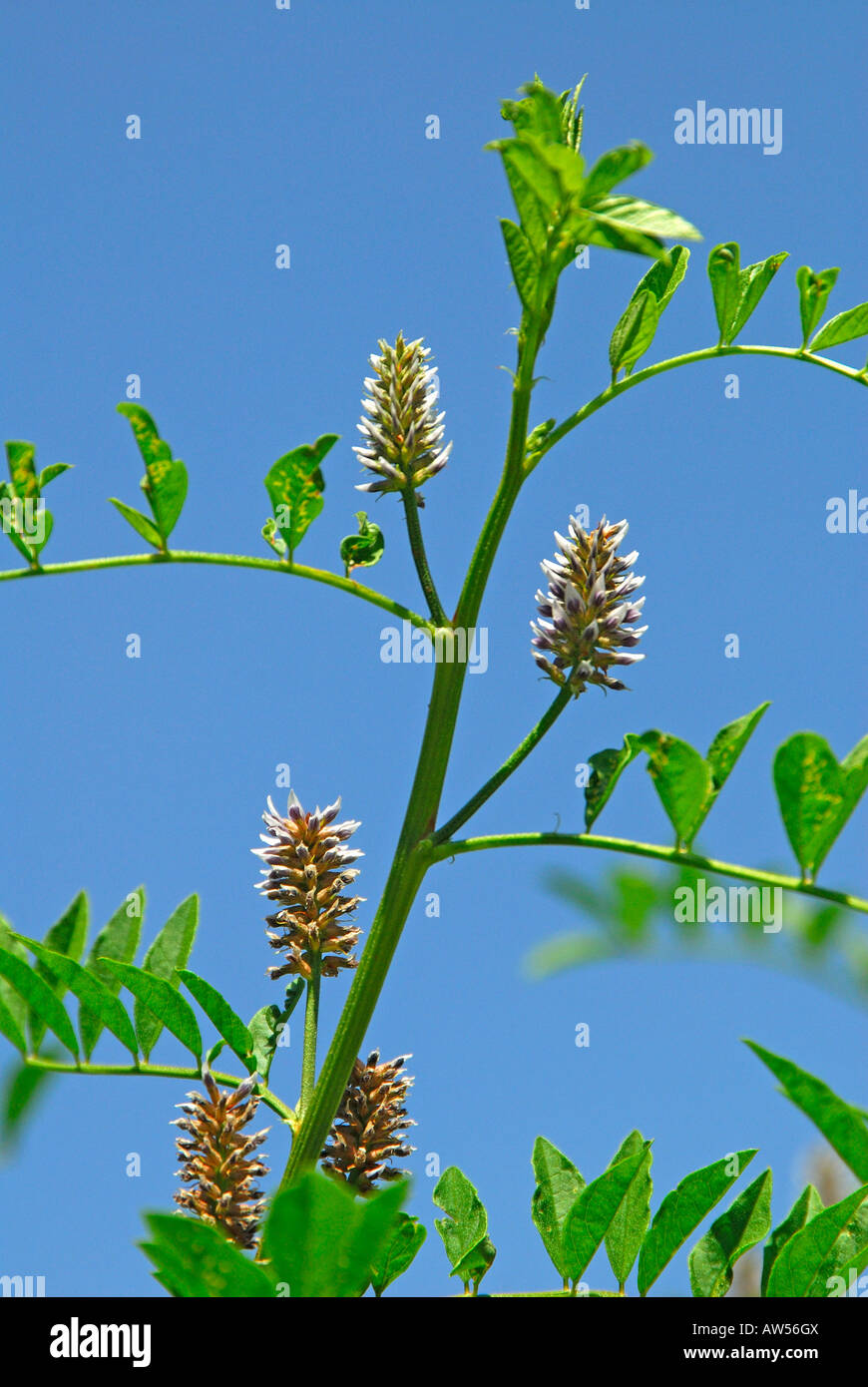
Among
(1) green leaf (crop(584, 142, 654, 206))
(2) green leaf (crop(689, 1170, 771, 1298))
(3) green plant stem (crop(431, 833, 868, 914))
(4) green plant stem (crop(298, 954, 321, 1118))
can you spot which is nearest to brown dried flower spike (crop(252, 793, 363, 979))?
(4) green plant stem (crop(298, 954, 321, 1118))

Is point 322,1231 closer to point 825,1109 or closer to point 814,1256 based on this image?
point 825,1109

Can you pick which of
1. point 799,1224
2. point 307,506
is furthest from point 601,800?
point 799,1224

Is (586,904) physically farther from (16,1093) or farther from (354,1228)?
(16,1093)

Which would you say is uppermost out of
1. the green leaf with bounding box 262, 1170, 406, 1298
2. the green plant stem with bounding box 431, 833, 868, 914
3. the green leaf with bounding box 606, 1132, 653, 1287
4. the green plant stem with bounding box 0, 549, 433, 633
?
the green plant stem with bounding box 0, 549, 433, 633

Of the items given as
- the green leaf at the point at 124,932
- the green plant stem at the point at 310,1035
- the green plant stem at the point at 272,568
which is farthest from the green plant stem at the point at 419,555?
the green leaf at the point at 124,932

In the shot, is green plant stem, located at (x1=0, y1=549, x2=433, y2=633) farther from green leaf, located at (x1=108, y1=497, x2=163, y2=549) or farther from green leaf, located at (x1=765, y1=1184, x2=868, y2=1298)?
green leaf, located at (x1=765, y1=1184, x2=868, y2=1298)

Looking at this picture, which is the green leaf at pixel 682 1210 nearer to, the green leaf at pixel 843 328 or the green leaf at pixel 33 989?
the green leaf at pixel 33 989

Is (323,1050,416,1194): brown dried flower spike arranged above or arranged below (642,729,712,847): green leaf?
below
